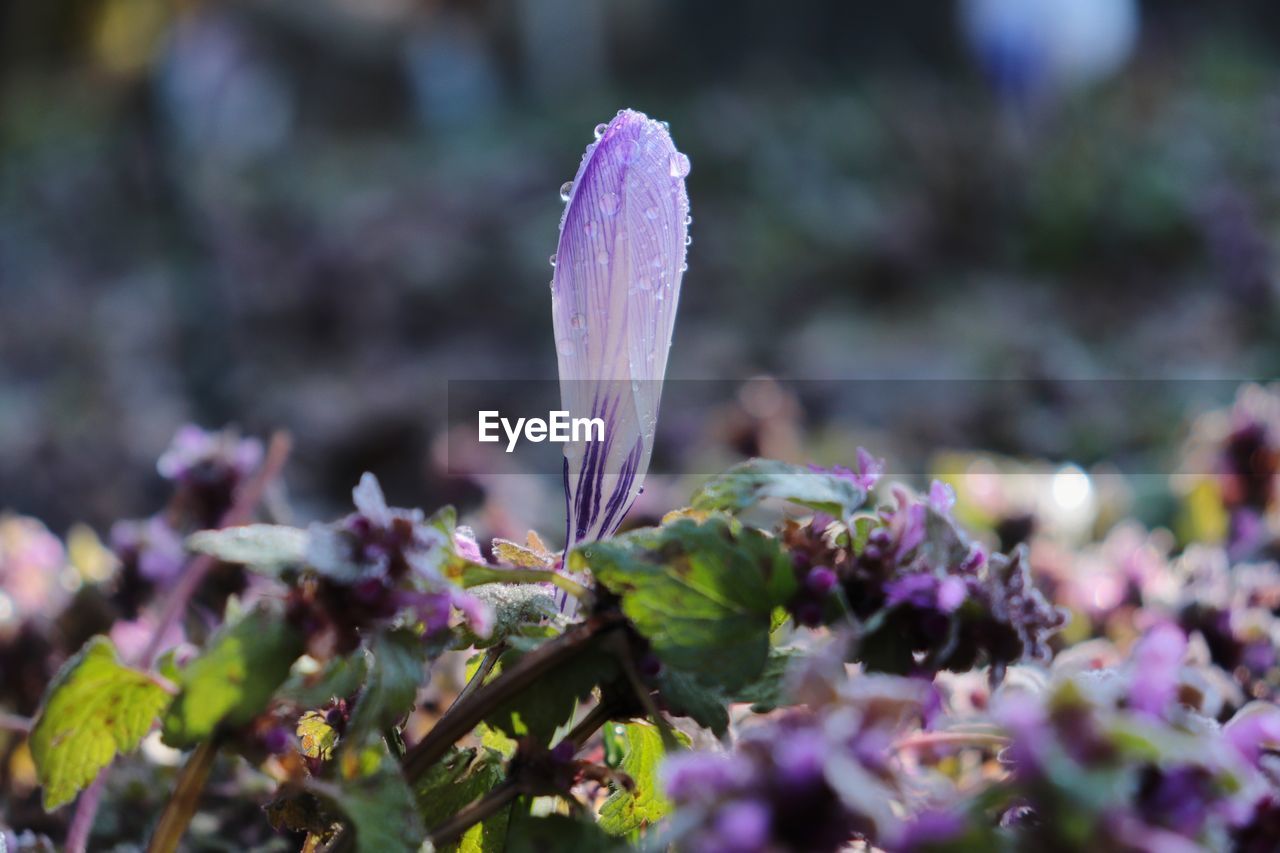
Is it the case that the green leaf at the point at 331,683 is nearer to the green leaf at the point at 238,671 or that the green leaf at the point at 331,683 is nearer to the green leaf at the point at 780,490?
the green leaf at the point at 238,671

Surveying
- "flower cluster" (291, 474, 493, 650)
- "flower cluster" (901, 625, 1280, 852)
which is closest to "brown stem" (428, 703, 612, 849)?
"flower cluster" (291, 474, 493, 650)

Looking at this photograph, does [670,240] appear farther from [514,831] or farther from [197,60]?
[197,60]

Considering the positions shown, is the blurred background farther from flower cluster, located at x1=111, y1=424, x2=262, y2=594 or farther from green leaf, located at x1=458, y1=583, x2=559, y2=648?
green leaf, located at x1=458, y1=583, x2=559, y2=648

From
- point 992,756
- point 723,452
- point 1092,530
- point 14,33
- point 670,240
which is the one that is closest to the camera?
point 670,240

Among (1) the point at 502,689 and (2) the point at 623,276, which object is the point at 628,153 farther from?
(1) the point at 502,689

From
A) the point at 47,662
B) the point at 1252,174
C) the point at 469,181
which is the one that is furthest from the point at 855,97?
the point at 47,662

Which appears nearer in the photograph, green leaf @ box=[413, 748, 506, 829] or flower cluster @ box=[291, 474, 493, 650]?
flower cluster @ box=[291, 474, 493, 650]
